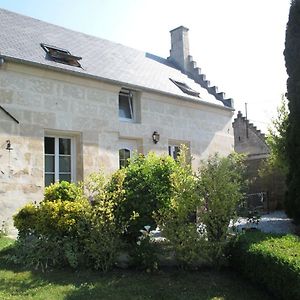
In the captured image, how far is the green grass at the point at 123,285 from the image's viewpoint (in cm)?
539

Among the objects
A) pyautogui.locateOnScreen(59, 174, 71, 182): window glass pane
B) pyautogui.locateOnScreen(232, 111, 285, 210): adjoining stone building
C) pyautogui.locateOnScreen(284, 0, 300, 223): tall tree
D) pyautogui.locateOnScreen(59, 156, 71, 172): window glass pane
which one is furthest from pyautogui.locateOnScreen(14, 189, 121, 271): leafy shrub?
pyautogui.locateOnScreen(232, 111, 285, 210): adjoining stone building

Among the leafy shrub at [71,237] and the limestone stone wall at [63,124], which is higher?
the limestone stone wall at [63,124]

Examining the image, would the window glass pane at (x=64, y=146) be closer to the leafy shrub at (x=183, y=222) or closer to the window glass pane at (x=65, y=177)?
the window glass pane at (x=65, y=177)

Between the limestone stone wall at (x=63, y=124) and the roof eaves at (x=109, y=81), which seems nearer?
the limestone stone wall at (x=63, y=124)

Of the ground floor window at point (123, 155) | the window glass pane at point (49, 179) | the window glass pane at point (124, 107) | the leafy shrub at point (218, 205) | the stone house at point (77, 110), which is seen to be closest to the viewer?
the leafy shrub at point (218, 205)

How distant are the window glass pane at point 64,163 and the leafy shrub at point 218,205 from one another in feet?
19.7

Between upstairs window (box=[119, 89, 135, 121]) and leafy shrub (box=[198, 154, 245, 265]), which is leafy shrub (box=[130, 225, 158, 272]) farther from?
upstairs window (box=[119, 89, 135, 121])

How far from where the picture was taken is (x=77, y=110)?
1173 centimetres

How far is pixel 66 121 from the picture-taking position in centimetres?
1141

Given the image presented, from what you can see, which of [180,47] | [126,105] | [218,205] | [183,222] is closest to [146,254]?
[183,222]

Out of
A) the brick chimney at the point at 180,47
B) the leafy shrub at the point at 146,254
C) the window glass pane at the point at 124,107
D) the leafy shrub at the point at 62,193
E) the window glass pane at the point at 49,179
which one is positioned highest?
the brick chimney at the point at 180,47

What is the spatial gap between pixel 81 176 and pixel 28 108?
252 centimetres

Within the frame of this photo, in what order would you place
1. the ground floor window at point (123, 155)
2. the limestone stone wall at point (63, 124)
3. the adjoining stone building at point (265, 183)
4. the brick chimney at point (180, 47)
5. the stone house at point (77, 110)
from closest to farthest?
the limestone stone wall at point (63, 124), the stone house at point (77, 110), the ground floor window at point (123, 155), the adjoining stone building at point (265, 183), the brick chimney at point (180, 47)

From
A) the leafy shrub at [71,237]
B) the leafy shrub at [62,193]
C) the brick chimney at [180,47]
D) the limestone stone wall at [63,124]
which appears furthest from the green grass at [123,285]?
the brick chimney at [180,47]
